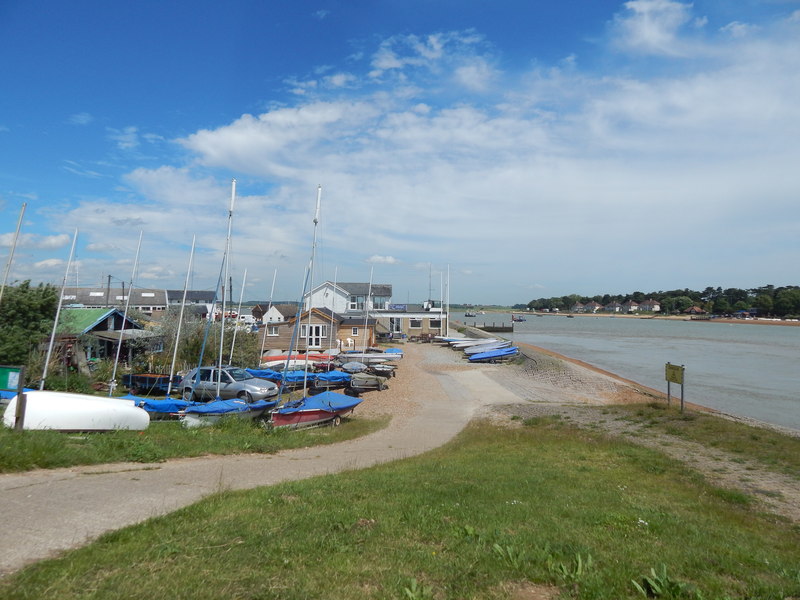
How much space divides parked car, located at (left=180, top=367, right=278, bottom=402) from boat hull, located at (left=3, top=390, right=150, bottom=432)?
32.2 ft

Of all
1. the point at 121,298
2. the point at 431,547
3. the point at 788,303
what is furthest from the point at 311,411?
the point at 788,303

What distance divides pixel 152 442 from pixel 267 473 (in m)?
3.59

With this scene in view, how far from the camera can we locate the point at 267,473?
11.5 m

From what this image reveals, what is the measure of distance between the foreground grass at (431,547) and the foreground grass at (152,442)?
13.1 ft

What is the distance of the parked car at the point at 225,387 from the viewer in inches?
992

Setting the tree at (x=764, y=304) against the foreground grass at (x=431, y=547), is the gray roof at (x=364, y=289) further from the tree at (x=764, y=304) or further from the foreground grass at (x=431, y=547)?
the tree at (x=764, y=304)

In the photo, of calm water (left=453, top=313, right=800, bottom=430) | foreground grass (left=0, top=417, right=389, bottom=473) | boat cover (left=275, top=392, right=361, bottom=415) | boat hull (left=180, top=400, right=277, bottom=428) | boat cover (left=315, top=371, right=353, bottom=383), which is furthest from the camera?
calm water (left=453, top=313, right=800, bottom=430)

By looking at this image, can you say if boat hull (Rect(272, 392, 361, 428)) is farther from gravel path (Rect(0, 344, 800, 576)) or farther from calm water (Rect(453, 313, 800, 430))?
calm water (Rect(453, 313, 800, 430))

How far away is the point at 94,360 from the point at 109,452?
21166 millimetres

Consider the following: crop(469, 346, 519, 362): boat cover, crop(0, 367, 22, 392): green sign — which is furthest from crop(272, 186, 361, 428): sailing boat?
crop(469, 346, 519, 362): boat cover

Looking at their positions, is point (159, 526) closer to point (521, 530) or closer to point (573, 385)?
point (521, 530)

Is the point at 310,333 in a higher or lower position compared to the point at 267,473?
lower

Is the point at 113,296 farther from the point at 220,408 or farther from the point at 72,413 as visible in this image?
the point at 72,413

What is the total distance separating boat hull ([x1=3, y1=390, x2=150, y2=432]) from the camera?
1295 centimetres
